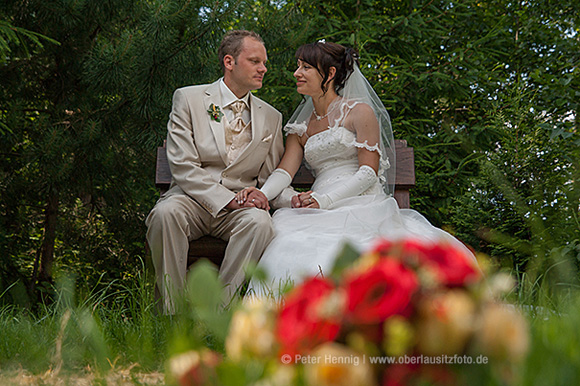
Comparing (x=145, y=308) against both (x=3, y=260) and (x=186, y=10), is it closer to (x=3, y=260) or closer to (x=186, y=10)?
(x=186, y=10)

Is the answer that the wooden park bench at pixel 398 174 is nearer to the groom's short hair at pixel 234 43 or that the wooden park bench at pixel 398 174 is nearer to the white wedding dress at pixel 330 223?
the white wedding dress at pixel 330 223

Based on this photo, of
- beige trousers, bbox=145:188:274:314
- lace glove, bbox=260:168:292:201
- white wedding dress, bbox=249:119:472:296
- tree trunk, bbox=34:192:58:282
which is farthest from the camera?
tree trunk, bbox=34:192:58:282

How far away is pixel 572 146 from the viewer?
3.56 metres

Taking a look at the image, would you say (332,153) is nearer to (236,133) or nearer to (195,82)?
(236,133)

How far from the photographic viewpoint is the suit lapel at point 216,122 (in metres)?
3.57

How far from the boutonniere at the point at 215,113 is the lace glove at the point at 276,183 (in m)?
0.47

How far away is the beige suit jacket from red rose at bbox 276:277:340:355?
2.64 m

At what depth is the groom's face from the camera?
147 inches

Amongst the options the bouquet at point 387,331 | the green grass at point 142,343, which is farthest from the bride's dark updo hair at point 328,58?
the bouquet at point 387,331

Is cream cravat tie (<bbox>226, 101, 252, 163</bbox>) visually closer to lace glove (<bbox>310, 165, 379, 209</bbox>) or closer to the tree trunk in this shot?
lace glove (<bbox>310, 165, 379, 209</bbox>)

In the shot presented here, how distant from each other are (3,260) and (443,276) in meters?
5.39

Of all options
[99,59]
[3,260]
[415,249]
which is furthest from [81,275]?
[415,249]

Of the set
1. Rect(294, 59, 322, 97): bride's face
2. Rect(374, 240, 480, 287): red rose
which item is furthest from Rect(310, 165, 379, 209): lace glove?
Rect(374, 240, 480, 287): red rose

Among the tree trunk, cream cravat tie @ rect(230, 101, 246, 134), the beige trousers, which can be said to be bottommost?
the tree trunk
